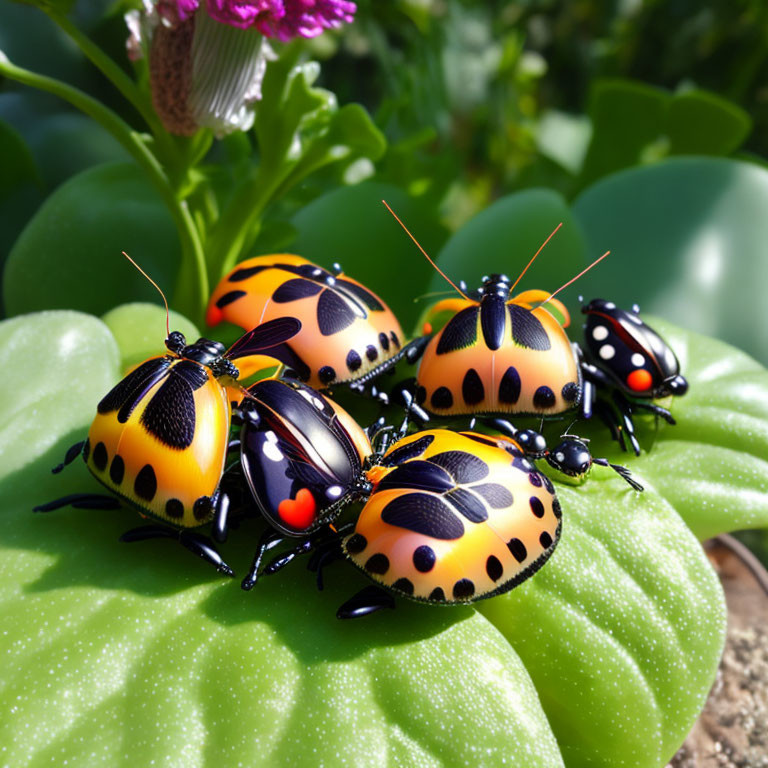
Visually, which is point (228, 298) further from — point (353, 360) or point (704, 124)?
point (704, 124)

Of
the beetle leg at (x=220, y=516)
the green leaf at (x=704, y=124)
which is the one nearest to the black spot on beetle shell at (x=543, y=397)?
the beetle leg at (x=220, y=516)

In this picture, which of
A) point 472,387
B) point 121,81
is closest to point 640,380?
point 472,387

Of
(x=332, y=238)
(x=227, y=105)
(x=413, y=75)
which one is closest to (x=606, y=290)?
(x=332, y=238)

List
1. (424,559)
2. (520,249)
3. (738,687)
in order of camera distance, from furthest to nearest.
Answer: (520,249), (738,687), (424,559)

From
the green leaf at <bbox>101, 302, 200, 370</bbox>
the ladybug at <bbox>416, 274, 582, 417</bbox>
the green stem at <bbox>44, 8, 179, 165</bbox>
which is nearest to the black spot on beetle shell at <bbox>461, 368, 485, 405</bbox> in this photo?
the ladybug at <bbox>416, 274, 582, 417</bbox>

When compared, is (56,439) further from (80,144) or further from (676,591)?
(80,144)

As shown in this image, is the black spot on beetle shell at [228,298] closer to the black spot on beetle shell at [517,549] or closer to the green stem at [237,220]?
the green stem at [237,220]
